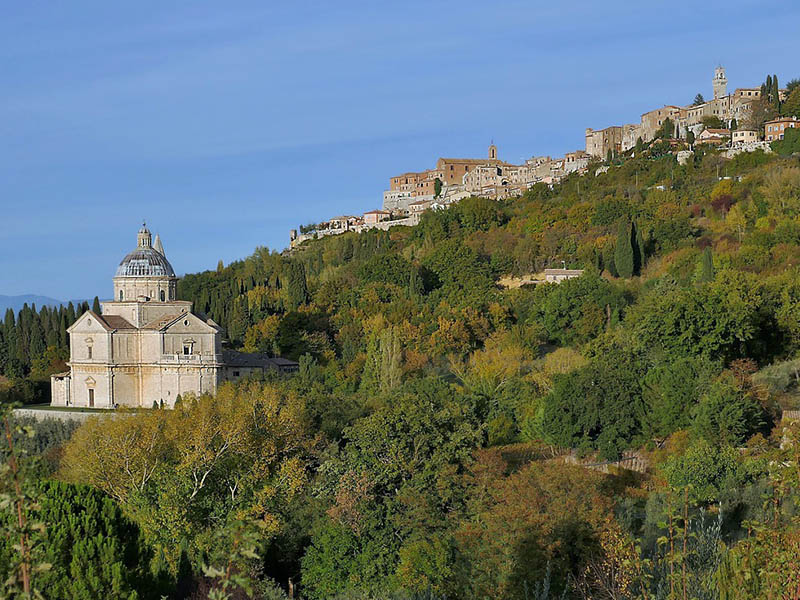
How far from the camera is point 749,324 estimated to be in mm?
26031

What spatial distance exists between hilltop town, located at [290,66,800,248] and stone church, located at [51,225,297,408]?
97.7 ft

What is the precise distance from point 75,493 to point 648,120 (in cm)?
6913

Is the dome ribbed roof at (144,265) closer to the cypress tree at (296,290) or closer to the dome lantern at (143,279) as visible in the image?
the dome lantern at (143,279)

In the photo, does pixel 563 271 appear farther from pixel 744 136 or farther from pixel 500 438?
pixel 744 136

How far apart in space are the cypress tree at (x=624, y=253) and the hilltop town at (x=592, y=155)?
18.8m

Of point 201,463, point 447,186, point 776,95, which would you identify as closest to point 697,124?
point 776,95

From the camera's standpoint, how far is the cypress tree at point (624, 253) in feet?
133

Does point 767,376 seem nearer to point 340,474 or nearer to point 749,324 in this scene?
point 749,324

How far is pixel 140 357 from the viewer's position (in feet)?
115

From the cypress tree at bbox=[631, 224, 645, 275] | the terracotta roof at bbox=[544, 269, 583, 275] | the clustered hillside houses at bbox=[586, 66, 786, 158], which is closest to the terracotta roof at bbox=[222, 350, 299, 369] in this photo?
the terracotta roof at bbox=[544, 269, 583, 275]

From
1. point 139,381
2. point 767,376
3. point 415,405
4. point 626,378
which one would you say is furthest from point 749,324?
point 139,381

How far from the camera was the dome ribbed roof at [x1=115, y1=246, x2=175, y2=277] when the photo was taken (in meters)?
36.4

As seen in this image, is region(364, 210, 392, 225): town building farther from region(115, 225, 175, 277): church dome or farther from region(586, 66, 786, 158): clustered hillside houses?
region(115, 225, 175, 277): church dome

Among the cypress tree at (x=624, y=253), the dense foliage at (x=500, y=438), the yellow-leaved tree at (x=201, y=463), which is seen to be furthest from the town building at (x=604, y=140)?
the yellow-leaved tree at (x=201, y=463)
